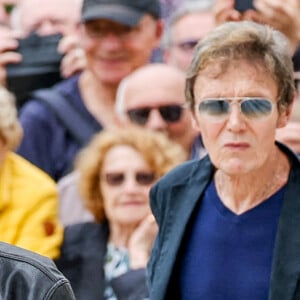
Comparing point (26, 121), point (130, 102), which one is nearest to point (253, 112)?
point (130, 102)

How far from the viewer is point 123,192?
482 centimetres

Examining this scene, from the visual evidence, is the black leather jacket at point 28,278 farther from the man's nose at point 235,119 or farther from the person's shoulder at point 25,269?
the man's nose at point 235,119

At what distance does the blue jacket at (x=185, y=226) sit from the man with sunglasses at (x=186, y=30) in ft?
7.37

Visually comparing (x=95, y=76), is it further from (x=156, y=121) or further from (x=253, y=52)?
(x=253, y=52)

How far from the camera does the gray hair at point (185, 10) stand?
6289 millimetres

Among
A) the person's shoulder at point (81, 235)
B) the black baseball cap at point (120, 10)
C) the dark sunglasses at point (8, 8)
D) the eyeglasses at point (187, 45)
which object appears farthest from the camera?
the dark sunglasses at point (8, 8)

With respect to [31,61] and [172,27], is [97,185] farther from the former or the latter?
[172,27]

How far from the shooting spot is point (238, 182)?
11.7ft

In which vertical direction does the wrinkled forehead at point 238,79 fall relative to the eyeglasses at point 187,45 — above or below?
above

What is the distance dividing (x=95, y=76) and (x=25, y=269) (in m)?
3.27

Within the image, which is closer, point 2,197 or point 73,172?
point 2,197

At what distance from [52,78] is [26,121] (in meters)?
0.65

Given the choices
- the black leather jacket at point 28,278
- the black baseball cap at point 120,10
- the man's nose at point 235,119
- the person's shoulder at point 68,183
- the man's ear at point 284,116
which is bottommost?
the person's shoulder at point 68,183

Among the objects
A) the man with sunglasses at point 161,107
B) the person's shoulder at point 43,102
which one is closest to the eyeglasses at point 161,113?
the man with sunglasses at point 161,107
